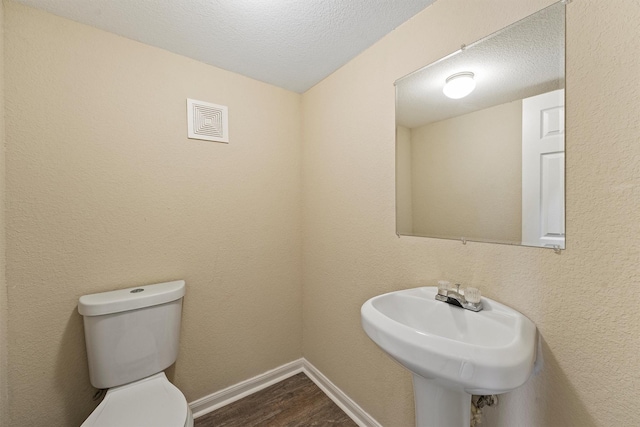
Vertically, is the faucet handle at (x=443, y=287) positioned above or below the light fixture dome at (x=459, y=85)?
below

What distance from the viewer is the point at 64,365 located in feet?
3.82

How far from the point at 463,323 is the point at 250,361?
1386 mm

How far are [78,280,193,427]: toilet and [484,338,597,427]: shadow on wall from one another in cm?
117

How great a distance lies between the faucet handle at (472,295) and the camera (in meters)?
0.89

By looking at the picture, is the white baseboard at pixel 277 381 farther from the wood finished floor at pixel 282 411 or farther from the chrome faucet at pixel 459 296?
the chrome faucet at pixel 459 296

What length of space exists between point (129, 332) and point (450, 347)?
1.34 meters

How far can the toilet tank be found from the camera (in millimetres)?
1109

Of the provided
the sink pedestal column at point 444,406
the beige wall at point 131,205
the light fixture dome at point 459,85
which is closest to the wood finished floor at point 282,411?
the beige wall at point 131,205

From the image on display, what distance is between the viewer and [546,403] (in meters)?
0.79

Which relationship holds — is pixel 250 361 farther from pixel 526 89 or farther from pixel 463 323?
pixel 526 89

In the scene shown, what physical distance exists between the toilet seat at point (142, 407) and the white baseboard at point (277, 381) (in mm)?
476

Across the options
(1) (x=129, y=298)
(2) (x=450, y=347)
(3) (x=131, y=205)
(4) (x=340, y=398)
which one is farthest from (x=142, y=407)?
(2) (x=450, y=347)

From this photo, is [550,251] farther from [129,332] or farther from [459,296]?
[129,332]

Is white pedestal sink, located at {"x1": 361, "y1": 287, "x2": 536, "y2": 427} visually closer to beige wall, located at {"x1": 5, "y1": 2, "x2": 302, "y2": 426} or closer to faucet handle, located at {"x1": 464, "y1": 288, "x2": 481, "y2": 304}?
faucet handle, located at {"x1": 464, "y1": 288, "x2": 481, "y2": 304}
